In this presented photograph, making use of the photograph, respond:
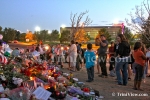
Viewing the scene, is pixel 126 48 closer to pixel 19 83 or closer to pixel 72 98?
pixel 72 98

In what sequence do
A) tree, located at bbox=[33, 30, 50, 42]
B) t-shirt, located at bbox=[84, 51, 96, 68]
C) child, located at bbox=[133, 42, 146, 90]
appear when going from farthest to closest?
tree, located at bbox=[33, 30, 50, 42] → t-shirt, located at bbox=[84, 51, 96, 68] → child, located at bbox=[133, 42, 146, 90]

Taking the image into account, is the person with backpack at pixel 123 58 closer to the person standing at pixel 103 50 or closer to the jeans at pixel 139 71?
the jeans at pixel 139 71

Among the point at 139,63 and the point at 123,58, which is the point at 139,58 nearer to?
the point at 139,63

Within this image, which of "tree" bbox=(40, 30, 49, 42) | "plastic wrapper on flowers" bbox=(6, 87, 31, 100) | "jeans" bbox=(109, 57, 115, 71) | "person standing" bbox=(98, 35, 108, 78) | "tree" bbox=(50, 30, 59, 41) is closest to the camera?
"plastic wrapper on flowers" bbox=(6, 87, 31, 100)

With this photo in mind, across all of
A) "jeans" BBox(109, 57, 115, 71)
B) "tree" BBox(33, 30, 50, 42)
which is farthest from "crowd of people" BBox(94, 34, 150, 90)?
"tree" BBox(33, 30, 50, 42)

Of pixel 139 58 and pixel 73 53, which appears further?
pixel 73 53

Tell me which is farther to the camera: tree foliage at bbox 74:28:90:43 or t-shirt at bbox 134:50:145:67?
tree foliage at bbox 74:28:90:43

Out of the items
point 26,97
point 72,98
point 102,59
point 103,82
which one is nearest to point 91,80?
point 103,82

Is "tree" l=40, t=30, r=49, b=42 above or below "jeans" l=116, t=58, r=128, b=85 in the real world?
above

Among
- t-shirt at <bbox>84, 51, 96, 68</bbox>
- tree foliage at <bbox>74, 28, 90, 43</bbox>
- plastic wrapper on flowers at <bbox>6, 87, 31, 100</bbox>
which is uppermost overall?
tree foliage at <bbox>74, 28, 90, 43</bbox>

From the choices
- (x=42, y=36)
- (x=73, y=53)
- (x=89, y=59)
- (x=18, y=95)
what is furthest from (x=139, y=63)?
(x=42, y=36)

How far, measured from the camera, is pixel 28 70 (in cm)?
593

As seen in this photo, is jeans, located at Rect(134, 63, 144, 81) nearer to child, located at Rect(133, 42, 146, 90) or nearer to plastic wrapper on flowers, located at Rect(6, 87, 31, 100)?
child, located at Rect(133, 42, 146, 90)

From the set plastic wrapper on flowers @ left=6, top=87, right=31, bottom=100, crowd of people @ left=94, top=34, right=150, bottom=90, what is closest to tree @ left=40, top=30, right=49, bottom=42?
crowd of people @ left=94, top=34, right=150, bottom=90
